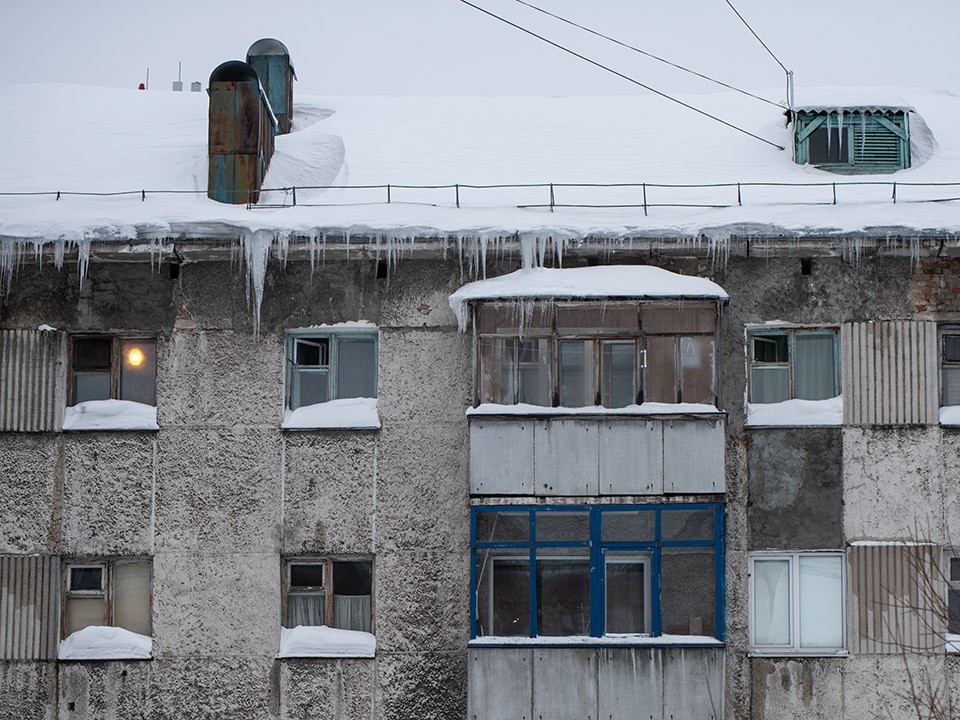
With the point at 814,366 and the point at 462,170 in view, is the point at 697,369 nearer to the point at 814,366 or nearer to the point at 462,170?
the point at 814,366

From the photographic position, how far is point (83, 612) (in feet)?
42.2

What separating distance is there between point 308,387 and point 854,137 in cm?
817

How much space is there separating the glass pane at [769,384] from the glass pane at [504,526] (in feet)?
10.3

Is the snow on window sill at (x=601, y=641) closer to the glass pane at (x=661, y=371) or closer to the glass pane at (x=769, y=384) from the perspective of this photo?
the glass pane at (x=661, y=371)

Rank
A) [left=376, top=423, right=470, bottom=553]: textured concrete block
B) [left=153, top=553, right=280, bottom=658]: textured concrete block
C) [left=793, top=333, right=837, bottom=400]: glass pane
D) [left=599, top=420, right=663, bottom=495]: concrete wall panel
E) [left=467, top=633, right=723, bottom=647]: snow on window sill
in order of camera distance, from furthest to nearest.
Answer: [left=793, top=333, right=837, bottom=400]: glass pane → [left=376, top=423, right=470, bottom=553]: textured concrete block → [left=153, top=553, right=280, bottom=658]: textured concrete block → [left=599, top=420, right=663, bottom=495]: concrete wall panel → [left=467, top=633, right=723, bottom=647]: snow on window sill

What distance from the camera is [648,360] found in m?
12.6

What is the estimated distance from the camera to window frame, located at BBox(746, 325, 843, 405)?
13.0 m

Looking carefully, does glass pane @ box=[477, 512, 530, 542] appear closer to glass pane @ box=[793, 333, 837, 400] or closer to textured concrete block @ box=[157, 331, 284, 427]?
textured concrete block @ box=[157, 331, 284, 427]

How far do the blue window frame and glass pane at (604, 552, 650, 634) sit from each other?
0.01 meters

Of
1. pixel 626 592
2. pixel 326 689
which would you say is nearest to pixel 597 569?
pixel 626 592

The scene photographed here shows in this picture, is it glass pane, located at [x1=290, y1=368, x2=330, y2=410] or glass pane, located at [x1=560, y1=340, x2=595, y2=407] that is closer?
glass pane, located at [x1=560, y1=340, x2=595, y2=407]

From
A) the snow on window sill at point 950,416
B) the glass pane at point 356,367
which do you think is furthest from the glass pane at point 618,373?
the snow on window sill at point 950,416

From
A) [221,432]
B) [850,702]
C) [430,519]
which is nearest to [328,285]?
[221,432]

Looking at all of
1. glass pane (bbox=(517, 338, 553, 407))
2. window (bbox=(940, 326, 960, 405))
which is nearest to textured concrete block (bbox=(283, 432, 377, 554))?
glass pane (bbox=(517, 338, 553, 407))
